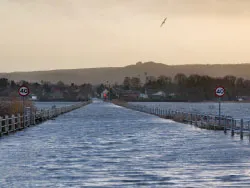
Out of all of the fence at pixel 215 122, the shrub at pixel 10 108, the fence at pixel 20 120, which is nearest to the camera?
the fence at pixel 215 122

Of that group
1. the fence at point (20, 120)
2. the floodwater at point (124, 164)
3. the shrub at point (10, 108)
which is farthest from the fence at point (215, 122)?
the shrub at point (10, 108)

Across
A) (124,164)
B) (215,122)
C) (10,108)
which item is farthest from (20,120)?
(124,164)

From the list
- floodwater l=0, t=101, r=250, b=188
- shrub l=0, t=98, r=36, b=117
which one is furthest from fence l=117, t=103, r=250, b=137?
shrub l=0, t=98, r=36, b=117

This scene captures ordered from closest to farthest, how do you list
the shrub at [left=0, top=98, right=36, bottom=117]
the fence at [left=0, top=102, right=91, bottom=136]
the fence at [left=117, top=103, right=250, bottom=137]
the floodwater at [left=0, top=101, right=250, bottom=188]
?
the floodwater at [left=0, top=101, right=250, bottom=188]
the fence at [left=117, top=103, right=250, bottom=137]
the fence at [left=0, top=102, right=91, bottom=136]
the shrub at [left=0, top=98, right=36, bottom=117]

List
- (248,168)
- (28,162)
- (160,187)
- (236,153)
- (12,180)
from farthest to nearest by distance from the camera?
(236,153)
(28,162)
(248,168)
(12,180)
(160,187)

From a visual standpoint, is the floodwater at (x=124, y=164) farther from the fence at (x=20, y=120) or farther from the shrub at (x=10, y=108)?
the shrub at (x=10, y=108)

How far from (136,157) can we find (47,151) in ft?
14.0

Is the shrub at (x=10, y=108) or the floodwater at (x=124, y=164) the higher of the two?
the shrub at (x=10, y=108)

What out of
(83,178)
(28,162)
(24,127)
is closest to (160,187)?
(83,178)

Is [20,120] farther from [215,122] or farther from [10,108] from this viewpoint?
[215,122]

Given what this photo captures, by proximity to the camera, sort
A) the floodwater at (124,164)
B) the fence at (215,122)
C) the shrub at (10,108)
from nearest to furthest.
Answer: the floodwater at (124,164)
the fence at (215,122)
the shrub at (10,108)

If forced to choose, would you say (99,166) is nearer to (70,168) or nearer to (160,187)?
(70,168)

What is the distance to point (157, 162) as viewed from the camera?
1992 cm

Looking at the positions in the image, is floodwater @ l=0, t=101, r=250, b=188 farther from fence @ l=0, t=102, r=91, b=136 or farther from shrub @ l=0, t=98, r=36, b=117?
shrub @ l=0, t=98, r=36, b=117
